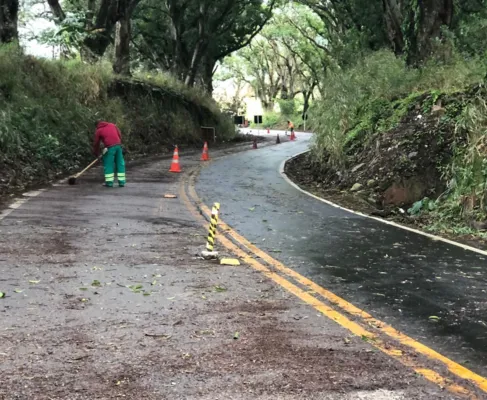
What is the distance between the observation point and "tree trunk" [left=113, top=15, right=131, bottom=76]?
25.7m

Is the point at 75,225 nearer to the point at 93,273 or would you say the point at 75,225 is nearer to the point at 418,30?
the point at 93,273

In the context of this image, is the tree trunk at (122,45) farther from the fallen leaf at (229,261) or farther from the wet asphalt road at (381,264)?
the fallen leaf at (229,261)

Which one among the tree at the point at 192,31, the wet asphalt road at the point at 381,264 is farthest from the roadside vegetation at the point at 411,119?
the tree at the point at 192,31

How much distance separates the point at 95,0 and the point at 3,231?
25063 mm

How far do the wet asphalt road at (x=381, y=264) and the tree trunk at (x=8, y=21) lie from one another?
9.78 meters

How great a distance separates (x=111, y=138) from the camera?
46.0 feet

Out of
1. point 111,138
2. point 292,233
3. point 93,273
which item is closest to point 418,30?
point 111,138

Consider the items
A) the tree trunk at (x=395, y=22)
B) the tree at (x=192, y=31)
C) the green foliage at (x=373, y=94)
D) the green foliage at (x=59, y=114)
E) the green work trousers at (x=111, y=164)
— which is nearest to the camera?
the green work trousers at (x=111, y=164)

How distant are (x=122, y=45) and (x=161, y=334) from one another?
2342cm

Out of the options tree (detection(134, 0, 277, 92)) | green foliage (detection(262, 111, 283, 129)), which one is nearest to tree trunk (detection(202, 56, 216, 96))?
tree (detection(134, 0, 277, 92))

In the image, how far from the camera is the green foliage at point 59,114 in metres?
15.6

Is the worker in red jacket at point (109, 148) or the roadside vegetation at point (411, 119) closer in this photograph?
the roadside vegetation at point (411, 119)

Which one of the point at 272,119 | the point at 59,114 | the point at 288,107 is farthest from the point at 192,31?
the point at 272,119

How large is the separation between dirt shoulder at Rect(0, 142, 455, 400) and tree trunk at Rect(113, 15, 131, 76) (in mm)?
19262
